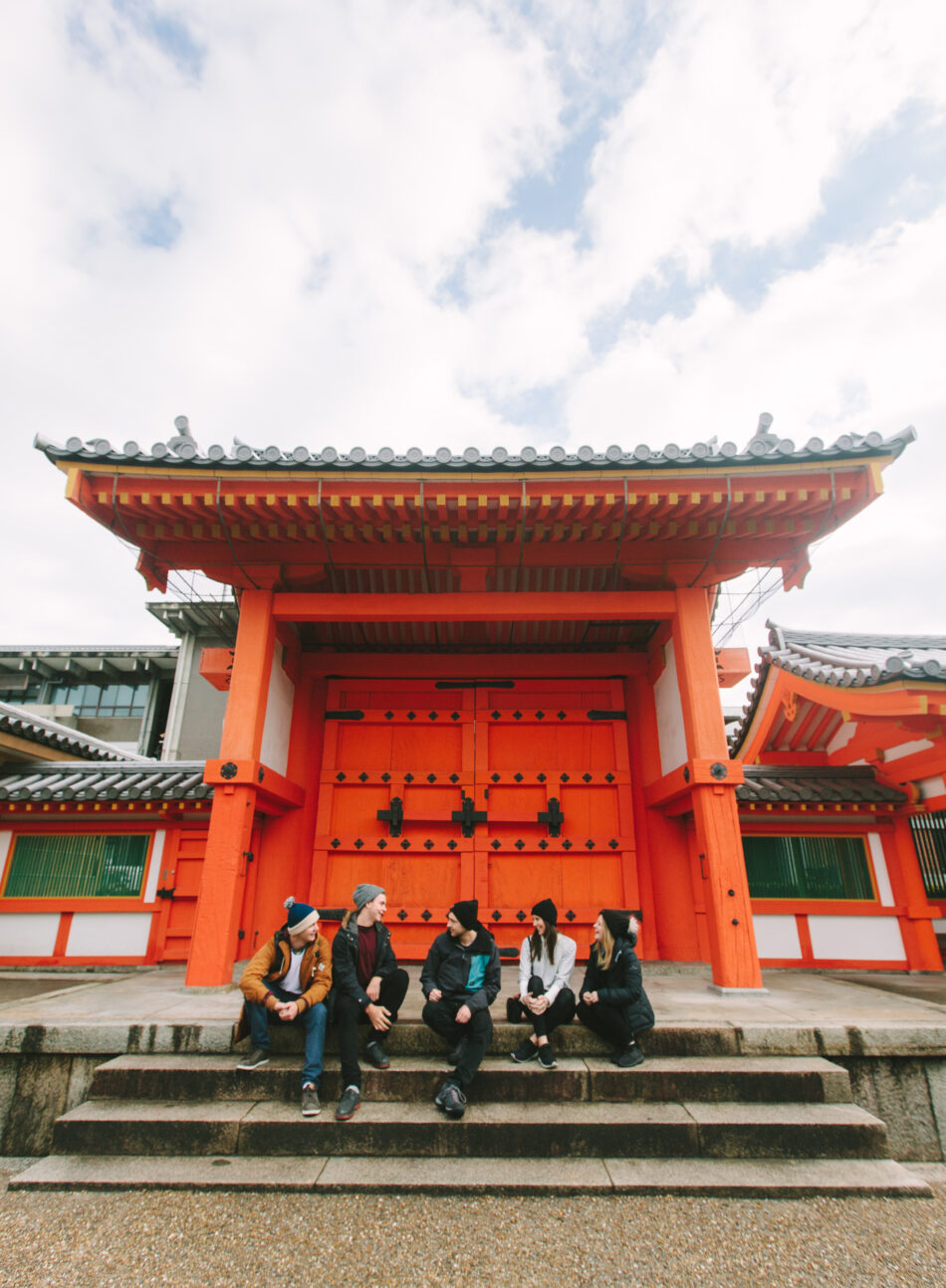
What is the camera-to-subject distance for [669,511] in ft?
18.6

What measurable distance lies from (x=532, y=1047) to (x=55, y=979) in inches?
212

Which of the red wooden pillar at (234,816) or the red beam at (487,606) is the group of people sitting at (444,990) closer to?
the red wooden pillar at (234,816)

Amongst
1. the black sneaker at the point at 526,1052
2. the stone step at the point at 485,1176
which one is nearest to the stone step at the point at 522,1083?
the black sneaker at the point at 526,1052

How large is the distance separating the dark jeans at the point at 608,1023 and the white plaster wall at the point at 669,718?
2626 millimetres

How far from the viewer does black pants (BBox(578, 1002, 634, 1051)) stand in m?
4.09

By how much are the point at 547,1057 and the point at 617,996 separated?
22.8 inches

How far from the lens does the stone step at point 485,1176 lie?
3.26 meters

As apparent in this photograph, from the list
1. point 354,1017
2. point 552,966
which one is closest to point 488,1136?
point 354,1017

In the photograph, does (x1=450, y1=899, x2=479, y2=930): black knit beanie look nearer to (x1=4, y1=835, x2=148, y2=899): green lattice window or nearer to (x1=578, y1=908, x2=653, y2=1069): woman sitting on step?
(x1=578, y1=908, x2=653, y2=1069): woman sitting on step

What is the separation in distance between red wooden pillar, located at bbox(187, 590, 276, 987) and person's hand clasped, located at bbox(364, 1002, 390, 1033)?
65.3 inches

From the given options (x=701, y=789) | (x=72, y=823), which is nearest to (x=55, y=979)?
(x=72, y=823)

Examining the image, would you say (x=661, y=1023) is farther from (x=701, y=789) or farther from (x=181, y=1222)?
(x=181, y=1222)

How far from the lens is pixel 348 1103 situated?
3.66 m

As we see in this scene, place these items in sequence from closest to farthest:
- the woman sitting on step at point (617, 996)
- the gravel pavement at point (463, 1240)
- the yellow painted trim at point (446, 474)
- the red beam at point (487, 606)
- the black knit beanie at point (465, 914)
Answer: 1. the gravel pavement at point (463, 1240)
2. the woman sitting on step at point (617, 996)
3. the black knit beanie at point (465, 914)
4. the yellow painted trim at point (446, 474)
5. the red beam at point (487, 606)
